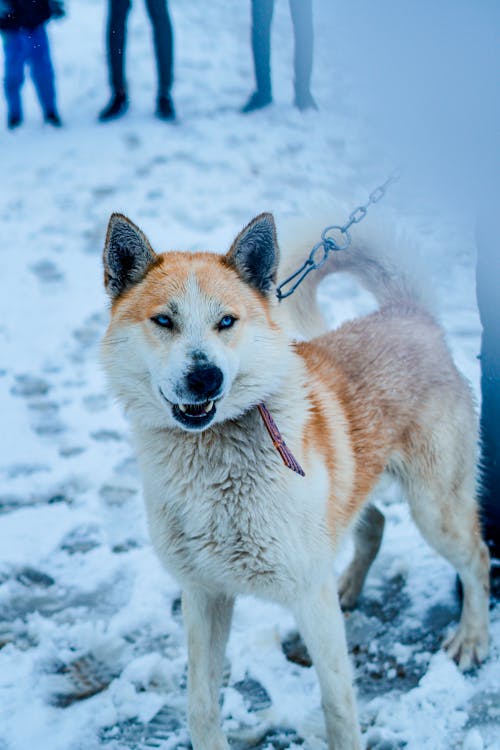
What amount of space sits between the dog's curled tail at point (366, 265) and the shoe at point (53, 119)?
5.26 metres

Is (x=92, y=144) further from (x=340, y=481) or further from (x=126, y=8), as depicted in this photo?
(x=340, y=481)

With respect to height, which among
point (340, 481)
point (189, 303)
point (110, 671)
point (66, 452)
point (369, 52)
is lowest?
point (66, 452)

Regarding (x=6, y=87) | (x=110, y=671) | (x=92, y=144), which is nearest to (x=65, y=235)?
(x=92, y=144)

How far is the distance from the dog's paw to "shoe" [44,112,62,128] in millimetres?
6374

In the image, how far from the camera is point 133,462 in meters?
3.61

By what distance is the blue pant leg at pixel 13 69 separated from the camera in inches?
255

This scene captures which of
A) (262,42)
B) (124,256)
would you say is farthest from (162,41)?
(124,256)

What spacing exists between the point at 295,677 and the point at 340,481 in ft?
2.59

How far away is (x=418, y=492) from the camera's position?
7.95ft

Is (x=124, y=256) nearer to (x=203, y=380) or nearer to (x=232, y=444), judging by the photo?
(x=203, y=380)

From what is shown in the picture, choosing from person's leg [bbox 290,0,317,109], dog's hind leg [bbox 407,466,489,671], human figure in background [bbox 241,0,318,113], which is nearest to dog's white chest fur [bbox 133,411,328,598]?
dog's hind leg [bbox 407,466,489,671]

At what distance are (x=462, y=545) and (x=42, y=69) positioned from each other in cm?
633

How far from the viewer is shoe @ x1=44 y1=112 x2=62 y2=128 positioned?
22.7ft

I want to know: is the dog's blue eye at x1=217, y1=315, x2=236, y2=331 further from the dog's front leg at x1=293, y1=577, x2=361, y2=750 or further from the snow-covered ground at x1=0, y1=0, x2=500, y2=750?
the dog's front leg at x1=293, y1=577, x2=361, y2=750
